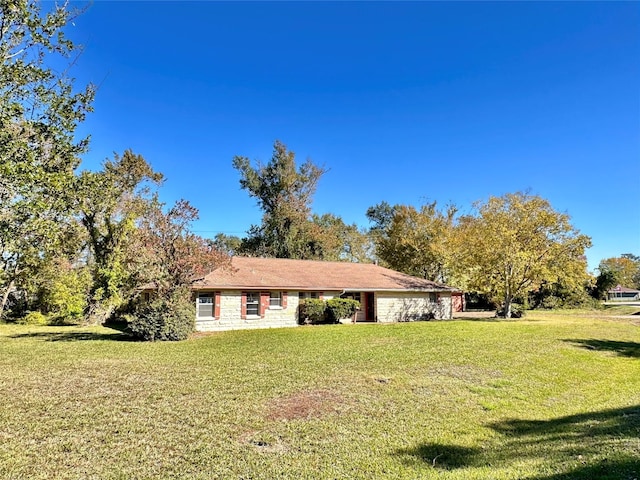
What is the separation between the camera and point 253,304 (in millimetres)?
20109

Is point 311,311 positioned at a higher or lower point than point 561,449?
higher

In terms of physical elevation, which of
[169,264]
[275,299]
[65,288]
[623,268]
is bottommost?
[275,299]

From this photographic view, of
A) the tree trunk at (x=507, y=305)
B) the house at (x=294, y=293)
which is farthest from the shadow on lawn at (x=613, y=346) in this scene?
the tree trunk at (x=507, y=305)

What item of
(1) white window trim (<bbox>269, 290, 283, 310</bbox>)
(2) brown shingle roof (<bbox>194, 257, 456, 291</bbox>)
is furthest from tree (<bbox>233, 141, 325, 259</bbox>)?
(1) white window trim (<bbox>269, 290, 283, 310</bbox>)

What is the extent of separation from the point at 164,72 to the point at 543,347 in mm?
18855

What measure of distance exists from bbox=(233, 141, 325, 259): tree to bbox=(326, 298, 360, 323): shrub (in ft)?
46.1

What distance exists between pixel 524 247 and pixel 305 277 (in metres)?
15.5

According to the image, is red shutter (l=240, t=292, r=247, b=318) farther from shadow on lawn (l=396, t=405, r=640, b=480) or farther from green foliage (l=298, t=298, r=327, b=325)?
shadow on lawn (l=396, t=405, r=640, b=480)

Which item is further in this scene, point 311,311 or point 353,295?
point 353,295

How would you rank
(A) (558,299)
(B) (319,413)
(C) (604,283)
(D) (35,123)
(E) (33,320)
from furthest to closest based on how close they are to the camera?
(C) (604,283) < (A) (558,299) < (E) (33,320) < (D) (35,123) < (B) (319,413)

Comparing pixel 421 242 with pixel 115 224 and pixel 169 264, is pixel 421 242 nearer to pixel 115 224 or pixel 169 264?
pixel 115 224

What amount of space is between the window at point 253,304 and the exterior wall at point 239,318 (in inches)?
11.6

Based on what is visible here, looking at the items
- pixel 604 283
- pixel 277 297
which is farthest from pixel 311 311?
pixel 604 283

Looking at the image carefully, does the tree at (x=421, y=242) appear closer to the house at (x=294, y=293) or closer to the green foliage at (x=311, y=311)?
the house at (x=294, y=293)
